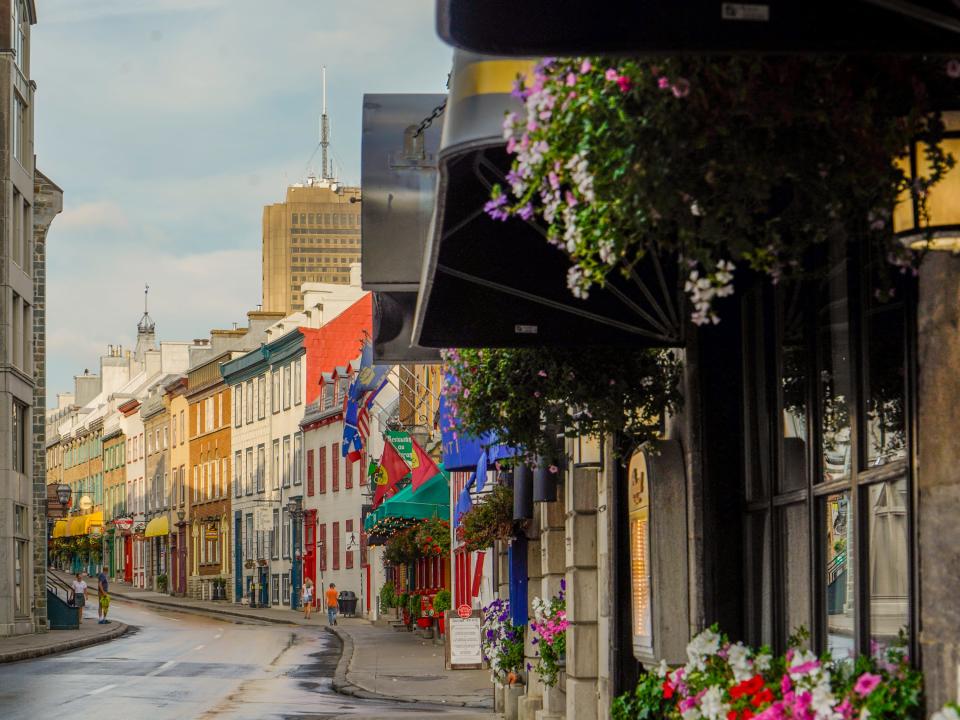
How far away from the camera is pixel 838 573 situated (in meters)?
6.90

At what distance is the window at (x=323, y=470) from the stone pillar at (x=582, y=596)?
174 feet

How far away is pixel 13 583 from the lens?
44531 mm

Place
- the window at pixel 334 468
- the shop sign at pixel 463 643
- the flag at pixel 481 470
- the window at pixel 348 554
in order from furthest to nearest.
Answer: the window at pixel 334 468
the window at pixel 348 554
the shop sign at pixel 463 643
the flag at pixel 481 470

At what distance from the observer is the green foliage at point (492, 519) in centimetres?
1961

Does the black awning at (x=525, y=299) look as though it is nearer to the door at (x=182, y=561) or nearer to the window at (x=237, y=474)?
the window at (x=237, y=474)

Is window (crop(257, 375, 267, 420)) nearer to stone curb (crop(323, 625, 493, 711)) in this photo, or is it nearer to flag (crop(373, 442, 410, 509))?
flag (crop(373, 442, 410, 509))

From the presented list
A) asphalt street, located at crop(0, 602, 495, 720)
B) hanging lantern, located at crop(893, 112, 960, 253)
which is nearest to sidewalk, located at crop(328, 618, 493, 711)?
asphalt street, located at crop(0, 602, 495, 720)

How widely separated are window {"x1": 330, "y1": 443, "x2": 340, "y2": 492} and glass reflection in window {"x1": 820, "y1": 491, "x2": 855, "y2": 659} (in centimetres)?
5810

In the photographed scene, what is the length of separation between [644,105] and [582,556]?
9.66 m

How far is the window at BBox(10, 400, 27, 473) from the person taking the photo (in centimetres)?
4656

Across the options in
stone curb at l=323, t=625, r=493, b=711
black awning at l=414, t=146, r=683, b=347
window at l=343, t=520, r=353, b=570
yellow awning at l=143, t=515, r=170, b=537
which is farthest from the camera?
yellow awning at l=143, t=515, r=170, b=537

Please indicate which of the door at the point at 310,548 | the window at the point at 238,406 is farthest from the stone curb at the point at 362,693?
the window at the point at 238,406

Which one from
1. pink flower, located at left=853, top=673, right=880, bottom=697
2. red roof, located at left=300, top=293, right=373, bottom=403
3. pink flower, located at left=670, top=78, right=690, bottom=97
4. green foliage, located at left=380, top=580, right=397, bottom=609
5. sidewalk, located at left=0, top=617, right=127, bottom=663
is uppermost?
red roof, located at left=300, top=293, right=373, bottom=403

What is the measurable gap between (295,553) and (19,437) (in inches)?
917
